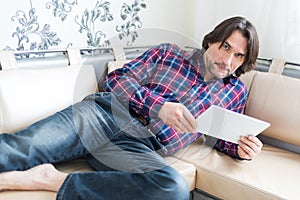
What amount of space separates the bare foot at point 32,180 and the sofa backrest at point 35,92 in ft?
0.73

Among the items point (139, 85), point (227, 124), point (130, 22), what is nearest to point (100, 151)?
point (139, 85)

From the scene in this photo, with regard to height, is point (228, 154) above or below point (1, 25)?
below

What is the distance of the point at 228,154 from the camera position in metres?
1.36

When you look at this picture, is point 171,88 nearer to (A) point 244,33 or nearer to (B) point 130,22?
(A) point 244,33

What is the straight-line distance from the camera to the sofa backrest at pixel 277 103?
140cm

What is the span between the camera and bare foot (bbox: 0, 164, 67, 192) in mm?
1029

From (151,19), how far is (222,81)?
0.74 meters

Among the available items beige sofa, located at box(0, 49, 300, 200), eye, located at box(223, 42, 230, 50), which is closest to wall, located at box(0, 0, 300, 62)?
beige sofa, located at box(0, 49, 300, 200)

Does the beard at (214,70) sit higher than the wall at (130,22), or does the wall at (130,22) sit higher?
the wall at (130,22)

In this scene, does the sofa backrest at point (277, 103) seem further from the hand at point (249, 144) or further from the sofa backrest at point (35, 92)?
the sofa backrest at point (35, 92)

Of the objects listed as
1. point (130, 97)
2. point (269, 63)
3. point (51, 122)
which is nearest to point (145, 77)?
point (130, 97)

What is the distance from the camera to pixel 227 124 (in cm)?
117

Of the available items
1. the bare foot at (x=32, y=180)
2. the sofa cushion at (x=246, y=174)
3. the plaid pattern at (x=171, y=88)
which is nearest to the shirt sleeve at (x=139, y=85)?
the plaid pattern at (x=171, y=88)

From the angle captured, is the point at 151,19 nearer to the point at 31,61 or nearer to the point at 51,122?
the point at 31,61
